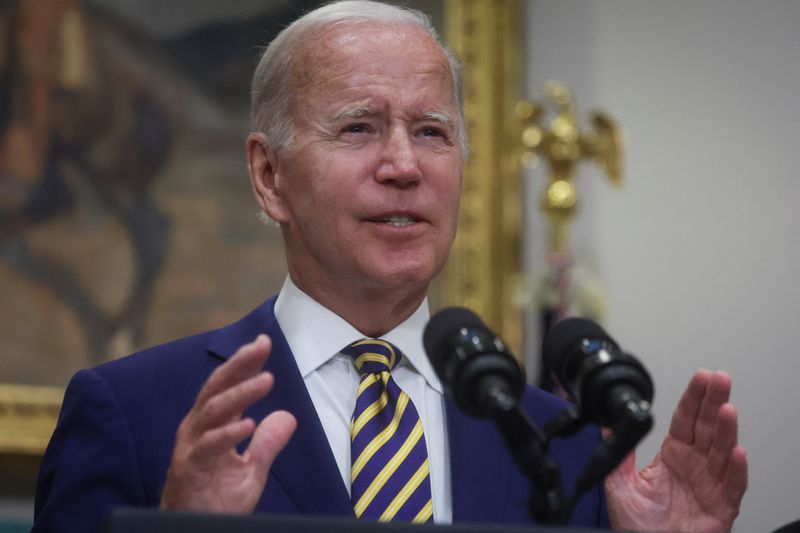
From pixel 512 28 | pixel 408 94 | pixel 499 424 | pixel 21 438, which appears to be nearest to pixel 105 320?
pixel 21 438

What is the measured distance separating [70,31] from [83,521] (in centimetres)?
363

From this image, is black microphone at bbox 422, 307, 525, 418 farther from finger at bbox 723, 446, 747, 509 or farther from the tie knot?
the tie knot

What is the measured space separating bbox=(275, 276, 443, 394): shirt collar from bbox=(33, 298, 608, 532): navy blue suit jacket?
36 millimetres

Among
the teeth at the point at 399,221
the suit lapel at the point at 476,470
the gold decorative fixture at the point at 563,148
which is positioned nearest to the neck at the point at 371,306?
the teeth at the point at 399,221

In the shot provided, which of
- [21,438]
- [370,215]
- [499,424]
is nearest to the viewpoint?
[499,424]

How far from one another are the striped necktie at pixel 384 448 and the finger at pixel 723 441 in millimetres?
523

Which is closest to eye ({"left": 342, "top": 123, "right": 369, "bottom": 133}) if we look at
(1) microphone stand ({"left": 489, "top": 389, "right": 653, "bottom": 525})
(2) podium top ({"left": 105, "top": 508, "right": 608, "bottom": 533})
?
(1) microphone stand ({"left": 489, "top": 389, "right": 653, "bottom": 525})

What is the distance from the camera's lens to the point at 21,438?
519 centimetres

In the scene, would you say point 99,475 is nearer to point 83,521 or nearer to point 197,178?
point 83,521

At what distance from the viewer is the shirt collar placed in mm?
2537

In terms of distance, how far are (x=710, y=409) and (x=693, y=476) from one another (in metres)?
0.13

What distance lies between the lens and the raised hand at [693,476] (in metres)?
2.12

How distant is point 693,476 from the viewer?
218cm

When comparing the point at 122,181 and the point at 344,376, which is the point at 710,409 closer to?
the point at 344,376
